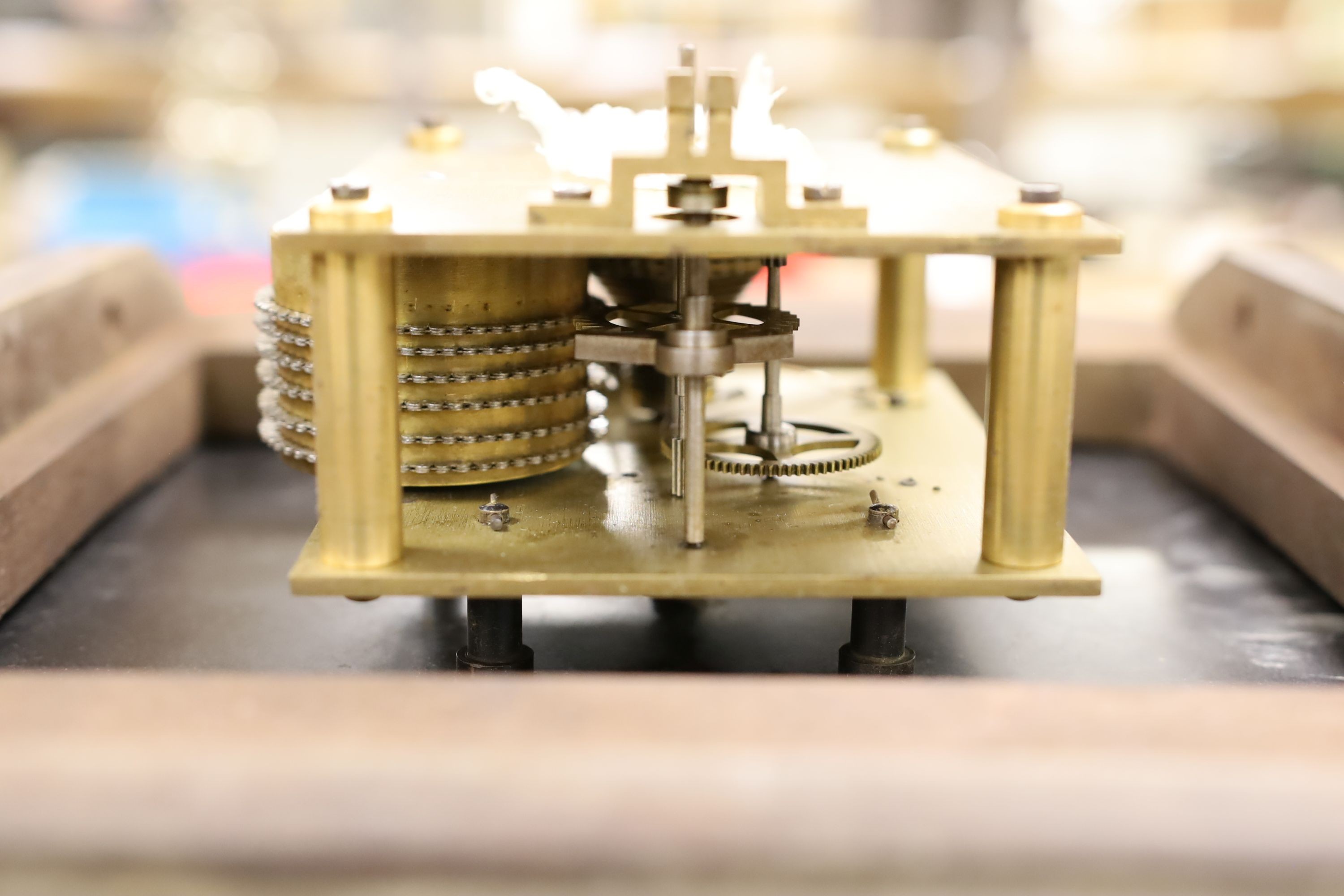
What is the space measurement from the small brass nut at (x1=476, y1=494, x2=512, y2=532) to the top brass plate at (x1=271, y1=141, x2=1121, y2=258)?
17 centimetres

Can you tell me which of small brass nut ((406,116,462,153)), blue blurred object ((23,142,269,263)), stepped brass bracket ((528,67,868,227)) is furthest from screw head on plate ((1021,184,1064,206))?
blue blurred object ((23,142,269,263))

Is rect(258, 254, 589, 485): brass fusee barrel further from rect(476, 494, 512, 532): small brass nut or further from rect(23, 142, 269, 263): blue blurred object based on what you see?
rect(23, 142, 269, 263): blue blurred object

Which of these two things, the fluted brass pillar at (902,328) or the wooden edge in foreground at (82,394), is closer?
the wooden edge in foreground at (82,394)

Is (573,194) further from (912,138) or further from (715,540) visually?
(912,138)

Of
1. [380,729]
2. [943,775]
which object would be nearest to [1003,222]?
[943,775]

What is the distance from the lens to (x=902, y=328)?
1.51 meters

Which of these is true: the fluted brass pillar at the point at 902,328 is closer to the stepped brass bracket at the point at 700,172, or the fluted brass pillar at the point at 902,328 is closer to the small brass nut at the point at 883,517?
the small brass nut at the point at 883,517

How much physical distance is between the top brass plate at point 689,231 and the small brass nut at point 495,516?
174mm

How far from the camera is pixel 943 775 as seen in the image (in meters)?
0.69

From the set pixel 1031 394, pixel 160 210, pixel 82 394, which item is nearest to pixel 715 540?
pixel 1031 394

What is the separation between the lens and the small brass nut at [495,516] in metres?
1.03

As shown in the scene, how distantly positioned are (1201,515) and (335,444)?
89cm

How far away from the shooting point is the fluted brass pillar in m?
1.51

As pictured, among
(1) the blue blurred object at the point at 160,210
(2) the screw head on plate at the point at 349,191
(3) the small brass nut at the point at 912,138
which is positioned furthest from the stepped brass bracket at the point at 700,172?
(1) the blue blurred object at the point at 160,210
